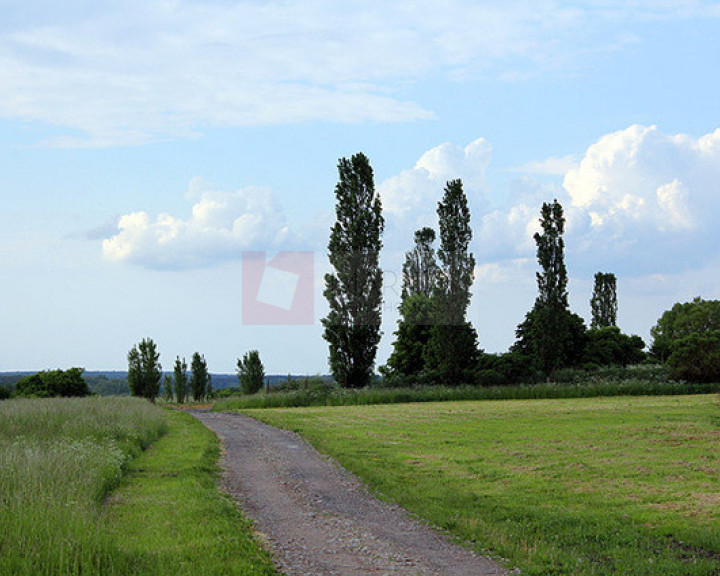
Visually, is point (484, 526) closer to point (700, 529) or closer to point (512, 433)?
point (700, 529)

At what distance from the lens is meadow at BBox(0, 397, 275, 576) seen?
7723mm

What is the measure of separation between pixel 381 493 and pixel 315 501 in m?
1.37

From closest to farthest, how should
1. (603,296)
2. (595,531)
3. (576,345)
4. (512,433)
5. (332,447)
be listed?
(595,531)
(332,447)
(512,433)
(576,345)
(603,296)

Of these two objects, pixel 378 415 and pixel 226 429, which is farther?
pixel 378 415

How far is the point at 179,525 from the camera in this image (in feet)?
33.0

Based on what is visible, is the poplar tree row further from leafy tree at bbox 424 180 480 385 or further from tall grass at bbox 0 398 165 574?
tall grass at bbox 0 398 165 574

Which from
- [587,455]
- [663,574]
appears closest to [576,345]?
[587,455]

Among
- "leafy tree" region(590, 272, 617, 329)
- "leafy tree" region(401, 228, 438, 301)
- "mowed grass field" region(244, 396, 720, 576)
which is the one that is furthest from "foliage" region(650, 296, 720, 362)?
"mowed grass field" region(244, 396, 720, 576)

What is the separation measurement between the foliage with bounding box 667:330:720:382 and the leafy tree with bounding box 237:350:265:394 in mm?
31875

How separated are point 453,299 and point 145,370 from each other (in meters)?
26.3

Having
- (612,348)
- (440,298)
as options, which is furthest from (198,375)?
(612,348)

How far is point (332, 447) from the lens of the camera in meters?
20.4

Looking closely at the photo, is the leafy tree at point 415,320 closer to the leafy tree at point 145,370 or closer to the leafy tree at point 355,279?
the leafy tree at point 355,279

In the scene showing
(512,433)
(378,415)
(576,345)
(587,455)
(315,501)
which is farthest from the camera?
(576,345)
